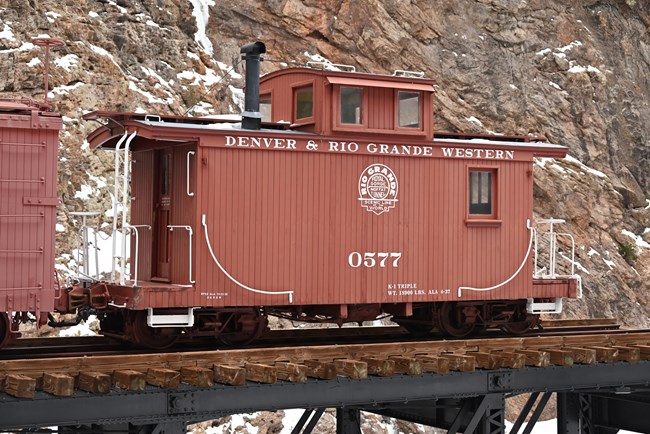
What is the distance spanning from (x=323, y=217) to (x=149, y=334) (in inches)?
133

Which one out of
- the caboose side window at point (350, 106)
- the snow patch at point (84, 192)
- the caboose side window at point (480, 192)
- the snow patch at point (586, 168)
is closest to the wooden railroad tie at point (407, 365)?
the caboose side window at point (350, 106)

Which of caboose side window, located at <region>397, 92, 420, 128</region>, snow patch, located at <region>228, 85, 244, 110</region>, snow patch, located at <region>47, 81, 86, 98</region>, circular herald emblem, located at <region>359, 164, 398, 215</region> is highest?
snow patch, located at <region>228, 85, 244, 110</region>

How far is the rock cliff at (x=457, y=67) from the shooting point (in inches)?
1213

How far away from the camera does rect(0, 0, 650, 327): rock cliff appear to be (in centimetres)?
3081

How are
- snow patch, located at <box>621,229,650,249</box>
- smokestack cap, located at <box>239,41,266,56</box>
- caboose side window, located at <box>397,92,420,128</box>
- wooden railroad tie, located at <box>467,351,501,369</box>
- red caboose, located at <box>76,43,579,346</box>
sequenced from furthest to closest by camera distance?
snow patch, located at <box>621,229,650,249</box>
caboose side window, located at <box>397,92,420,128</box>
smokestack cap, located at <box>239,41,266,56</box>
red caboose, located at <box>76,43,579,346</box>
wooden railroad tie, located at <box>467,351,501,369</box>

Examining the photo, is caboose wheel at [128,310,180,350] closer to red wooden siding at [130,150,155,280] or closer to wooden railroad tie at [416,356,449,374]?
red wooden siding at [130,150,155,280]

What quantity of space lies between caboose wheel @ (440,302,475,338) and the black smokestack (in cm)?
475

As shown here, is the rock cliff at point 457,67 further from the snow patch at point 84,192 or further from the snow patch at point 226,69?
the snow patch at point 84,192

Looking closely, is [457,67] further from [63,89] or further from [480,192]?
[480,192]

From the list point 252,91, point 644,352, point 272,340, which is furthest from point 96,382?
point 644,352

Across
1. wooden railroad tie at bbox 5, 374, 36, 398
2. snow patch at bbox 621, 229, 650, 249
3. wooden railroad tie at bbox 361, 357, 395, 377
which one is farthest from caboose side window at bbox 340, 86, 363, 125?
snow patch at bbox 621, 229, 650, 249

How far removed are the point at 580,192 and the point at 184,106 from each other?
15.5 metres

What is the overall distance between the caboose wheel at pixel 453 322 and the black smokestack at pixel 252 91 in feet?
15.6

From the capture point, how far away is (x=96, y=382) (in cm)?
1119
